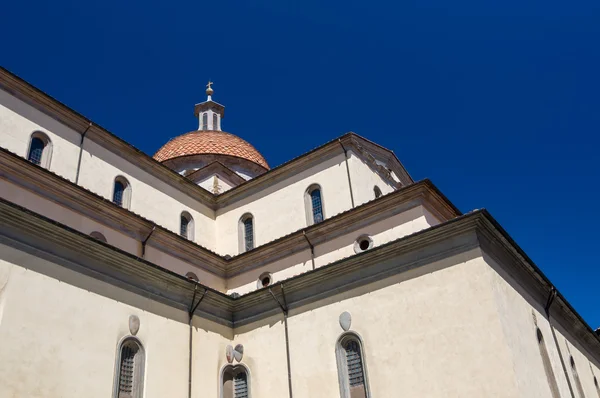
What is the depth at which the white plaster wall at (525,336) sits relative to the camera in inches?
515

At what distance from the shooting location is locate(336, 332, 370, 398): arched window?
14.5m

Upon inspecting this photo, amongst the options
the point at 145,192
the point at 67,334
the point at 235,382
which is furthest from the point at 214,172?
the point at 67,334

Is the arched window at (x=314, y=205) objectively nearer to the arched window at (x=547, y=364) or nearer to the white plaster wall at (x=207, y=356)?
the white plaster wall at (x=207, y=356)

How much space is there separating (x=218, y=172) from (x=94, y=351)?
15.0m

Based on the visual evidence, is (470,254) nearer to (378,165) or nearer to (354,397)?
(354,397)

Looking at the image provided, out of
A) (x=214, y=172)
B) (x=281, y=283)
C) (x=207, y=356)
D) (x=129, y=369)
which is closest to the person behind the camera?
(x=129, y=369)

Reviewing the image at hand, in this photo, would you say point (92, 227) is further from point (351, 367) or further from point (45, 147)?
point (351, 367)

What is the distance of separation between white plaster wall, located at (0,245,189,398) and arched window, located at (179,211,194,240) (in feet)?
23.7

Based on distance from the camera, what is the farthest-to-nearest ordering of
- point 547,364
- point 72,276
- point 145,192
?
point 145,192, point 547,364, point 72,276

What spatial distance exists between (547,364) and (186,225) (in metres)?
13.6

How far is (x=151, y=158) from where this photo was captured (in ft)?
70.4

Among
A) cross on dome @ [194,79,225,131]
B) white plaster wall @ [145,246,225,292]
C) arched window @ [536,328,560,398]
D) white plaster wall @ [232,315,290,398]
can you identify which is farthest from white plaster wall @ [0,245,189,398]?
cross on dome @ [194,79,225,131]

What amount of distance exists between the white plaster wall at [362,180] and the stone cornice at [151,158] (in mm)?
535

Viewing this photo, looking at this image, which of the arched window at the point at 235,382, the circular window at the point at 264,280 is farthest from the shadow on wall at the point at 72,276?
the circular window at the point at 264,280
